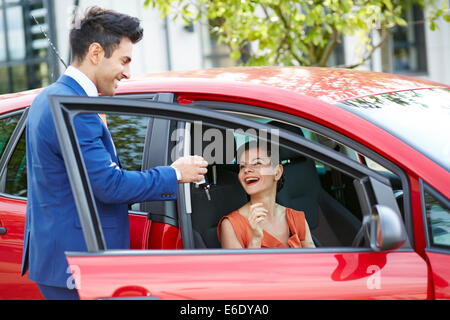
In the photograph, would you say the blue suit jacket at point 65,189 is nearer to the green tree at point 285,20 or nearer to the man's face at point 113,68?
the man's face at point 113,68

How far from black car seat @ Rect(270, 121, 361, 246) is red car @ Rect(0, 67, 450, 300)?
0.43m

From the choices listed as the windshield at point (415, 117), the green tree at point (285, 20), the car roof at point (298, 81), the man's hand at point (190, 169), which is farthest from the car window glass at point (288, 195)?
the green tree at point (285, 20)

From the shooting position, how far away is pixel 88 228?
181cm

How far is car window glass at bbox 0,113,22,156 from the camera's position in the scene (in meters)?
2.73

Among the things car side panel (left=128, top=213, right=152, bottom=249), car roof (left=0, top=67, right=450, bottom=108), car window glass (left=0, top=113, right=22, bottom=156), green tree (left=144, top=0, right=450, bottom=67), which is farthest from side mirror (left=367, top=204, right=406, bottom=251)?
green tree (left=144, top=0, right=450, bottom=67)

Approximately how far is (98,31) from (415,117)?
118 cm

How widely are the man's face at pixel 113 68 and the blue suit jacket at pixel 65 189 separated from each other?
9 cm

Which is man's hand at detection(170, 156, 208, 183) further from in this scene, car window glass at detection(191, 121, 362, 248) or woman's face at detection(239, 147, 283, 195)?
woman's face at detection(239, 147, 283, 195)

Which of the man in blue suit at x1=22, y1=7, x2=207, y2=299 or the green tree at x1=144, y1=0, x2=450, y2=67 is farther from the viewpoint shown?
the green tree at x1=144, y1=0, x2=450, y2=67

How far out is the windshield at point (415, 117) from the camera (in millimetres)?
1979

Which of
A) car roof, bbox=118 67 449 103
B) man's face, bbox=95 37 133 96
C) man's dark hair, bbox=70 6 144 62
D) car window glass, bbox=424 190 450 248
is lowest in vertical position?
car window glass, bbox=424 190 450 248

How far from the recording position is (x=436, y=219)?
6.09 feet

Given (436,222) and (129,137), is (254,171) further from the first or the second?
(436,222)
